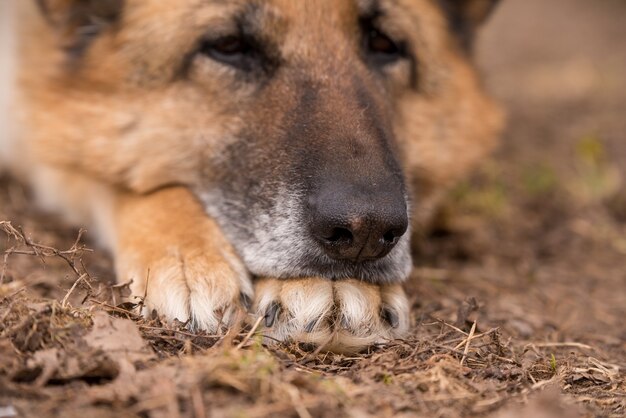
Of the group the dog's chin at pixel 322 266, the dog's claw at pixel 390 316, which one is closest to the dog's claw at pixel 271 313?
the dog's chin at pixel 322 266

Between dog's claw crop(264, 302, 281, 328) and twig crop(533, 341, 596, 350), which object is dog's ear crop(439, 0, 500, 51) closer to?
twig crop(533, 341, 596, 350)

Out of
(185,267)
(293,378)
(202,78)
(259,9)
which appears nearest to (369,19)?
(259,9)

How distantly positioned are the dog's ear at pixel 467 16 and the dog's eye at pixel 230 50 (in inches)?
50.5

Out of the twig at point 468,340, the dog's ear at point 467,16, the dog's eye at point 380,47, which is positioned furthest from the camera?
the dog's ear at point 467,16

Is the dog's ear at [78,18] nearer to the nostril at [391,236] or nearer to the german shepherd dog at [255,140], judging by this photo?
the german shepherd dog at [255,140]

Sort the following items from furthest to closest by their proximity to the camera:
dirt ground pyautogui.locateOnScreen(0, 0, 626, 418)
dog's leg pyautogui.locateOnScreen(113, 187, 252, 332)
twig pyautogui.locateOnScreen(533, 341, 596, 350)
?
twig pyautogui.locateOnScreen(533, 341, 596, 350) → dog's leg pyautogui.locateOnScreen(113, 187, 252, 332) → dirt ground pyautogui.locateOnScreen(0, 0, 626, 418)

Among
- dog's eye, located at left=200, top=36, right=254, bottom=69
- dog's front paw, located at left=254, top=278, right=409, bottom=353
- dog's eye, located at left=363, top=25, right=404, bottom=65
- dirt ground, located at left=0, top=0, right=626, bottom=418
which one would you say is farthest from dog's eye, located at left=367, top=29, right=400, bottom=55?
dog's front paw, located at left=254, top=278, right=409, bottom=353

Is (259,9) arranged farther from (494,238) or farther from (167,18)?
(494,238)

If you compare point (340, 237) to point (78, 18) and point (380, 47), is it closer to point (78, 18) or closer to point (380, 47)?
point (380, 47)

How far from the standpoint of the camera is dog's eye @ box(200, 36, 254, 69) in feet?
9.87

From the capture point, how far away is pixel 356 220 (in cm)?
227

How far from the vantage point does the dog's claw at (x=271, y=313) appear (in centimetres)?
234

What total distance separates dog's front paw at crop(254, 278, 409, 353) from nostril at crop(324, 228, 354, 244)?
0.14 m

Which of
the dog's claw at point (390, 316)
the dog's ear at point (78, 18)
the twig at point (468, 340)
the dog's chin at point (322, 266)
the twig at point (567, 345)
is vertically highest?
the dog's ear at point (78, 18)
